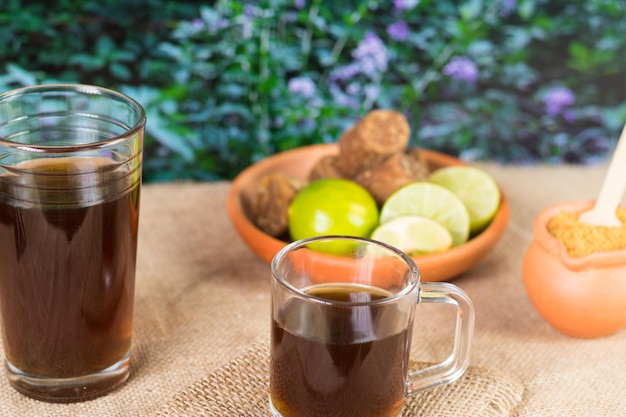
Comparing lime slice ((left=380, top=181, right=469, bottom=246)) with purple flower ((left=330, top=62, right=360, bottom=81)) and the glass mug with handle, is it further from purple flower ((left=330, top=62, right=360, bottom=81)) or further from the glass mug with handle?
purple flower ((left=330, top=62, right=360, bottom=81))

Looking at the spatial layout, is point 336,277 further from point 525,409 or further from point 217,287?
point 217,287

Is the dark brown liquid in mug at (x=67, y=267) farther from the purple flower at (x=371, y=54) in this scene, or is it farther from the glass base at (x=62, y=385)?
the purple flower at (x=371, y=54)

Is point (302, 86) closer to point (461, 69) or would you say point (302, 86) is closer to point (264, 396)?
point (461, 69)

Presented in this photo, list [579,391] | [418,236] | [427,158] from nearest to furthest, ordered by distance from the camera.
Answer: [579,391] < [418,236] < [427,158]

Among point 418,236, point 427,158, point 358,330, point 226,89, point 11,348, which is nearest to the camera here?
point 358,330

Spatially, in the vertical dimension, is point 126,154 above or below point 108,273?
above

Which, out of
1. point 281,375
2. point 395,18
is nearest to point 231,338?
point 281,375
